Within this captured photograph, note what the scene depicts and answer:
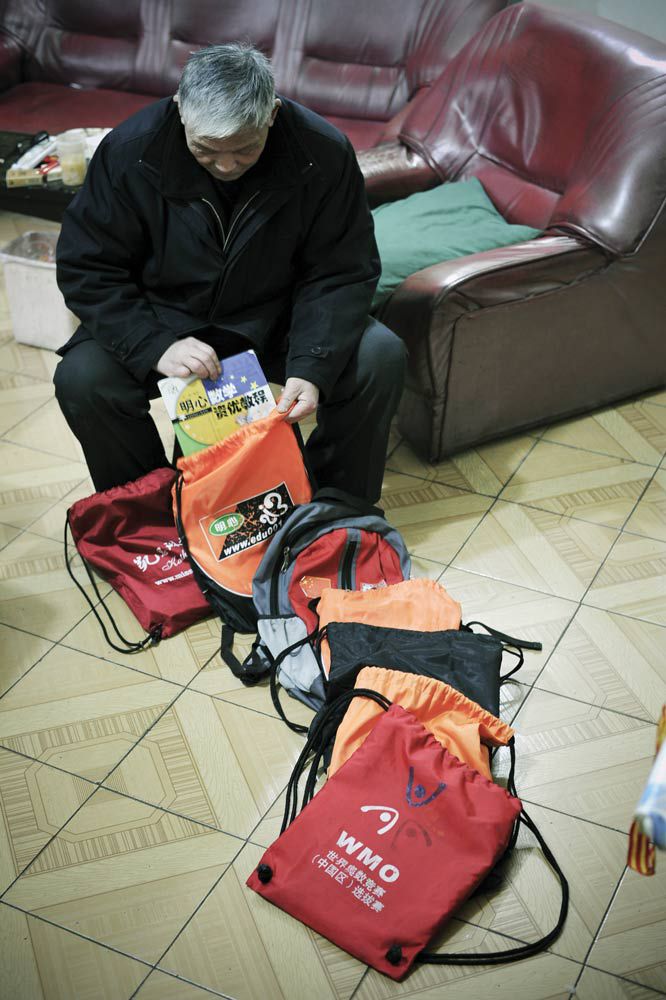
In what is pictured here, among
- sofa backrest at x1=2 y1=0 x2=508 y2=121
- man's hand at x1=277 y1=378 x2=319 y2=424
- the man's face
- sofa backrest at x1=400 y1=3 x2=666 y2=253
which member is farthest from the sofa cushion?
man's hand at x1=277 y1=378 x2=319 y2=424

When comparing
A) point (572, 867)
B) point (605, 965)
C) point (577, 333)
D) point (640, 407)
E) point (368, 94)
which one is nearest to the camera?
point (605, 965)

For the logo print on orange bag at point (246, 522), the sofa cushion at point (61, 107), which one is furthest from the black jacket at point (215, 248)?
the sofa cushion at point (61, 107)

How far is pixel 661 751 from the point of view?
1.06 m

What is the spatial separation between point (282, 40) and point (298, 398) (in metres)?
2.26

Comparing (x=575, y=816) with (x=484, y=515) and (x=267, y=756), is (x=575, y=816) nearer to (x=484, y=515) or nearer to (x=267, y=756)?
(x=267, y=756)

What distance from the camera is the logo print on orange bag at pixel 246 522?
199 cm

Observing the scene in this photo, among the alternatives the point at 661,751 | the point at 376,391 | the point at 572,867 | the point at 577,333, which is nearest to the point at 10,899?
the point at 572,867

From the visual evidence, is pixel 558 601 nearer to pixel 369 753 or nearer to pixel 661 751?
pixel 369 753

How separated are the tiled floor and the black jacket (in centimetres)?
55

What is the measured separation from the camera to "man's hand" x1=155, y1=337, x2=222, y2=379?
1.94 m

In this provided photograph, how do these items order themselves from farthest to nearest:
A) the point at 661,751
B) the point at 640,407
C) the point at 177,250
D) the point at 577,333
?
the point at 640,407 → the point at 577,333 → the point at 177,250 → the point at 661,751

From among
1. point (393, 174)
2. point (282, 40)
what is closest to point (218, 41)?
point (282, 40)

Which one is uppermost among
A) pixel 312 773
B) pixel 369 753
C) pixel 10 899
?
pixel 369 753

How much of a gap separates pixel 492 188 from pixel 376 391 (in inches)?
38.8
